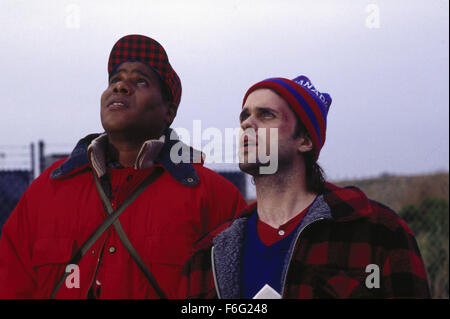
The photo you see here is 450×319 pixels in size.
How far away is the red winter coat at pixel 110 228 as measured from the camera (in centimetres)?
316

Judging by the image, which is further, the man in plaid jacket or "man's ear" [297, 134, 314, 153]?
"man's ear" [297, 134, 314, 153]

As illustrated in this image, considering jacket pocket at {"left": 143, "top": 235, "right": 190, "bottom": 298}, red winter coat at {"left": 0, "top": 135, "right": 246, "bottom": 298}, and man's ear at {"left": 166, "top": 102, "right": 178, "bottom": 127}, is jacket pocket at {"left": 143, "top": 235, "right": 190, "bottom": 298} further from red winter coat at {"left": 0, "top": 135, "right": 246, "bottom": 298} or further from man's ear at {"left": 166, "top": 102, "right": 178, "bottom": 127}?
man's ear at {"left": 166, "top": 102, "right": 178, "bottom": 127}

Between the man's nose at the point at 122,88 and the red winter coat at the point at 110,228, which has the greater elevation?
the man's nose at the point at 122,88

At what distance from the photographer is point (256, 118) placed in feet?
9.98

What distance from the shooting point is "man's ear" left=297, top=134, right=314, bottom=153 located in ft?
10.2

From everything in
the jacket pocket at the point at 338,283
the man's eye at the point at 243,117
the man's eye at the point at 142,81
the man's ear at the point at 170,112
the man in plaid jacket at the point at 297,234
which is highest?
the man's eye at the point at 142,81

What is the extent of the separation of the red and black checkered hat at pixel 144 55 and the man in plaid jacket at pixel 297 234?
609 millimetres

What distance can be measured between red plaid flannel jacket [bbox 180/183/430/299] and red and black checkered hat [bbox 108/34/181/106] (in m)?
1.21

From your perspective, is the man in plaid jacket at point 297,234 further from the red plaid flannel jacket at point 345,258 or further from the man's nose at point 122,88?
the man's nose at point 122,88

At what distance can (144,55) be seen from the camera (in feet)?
11.7

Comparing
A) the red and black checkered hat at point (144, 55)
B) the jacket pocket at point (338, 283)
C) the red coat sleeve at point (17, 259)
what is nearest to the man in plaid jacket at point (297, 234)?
the jacket pocket at point (338, 283)

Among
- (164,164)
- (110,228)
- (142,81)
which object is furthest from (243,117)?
(110,228)

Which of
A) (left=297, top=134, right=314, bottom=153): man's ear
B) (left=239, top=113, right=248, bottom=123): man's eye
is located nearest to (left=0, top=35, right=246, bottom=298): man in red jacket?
(left=239, top=113, right=248, bottom=123): man's eye
